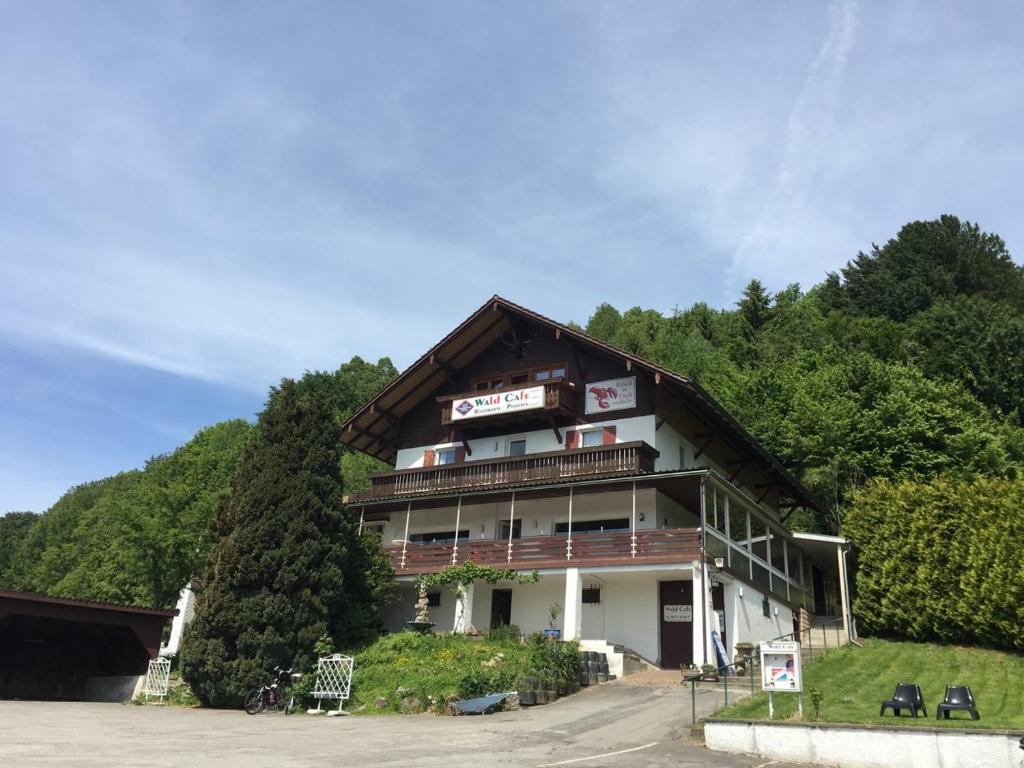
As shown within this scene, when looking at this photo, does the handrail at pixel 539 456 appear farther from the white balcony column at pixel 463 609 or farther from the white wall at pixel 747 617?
the white wall at pixel 747 617

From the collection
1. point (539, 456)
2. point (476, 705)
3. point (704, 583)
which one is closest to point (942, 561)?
point (704, 583)

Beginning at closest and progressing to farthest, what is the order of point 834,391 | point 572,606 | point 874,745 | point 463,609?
point 874,745
point 572,606
point 463,609
point 834,391

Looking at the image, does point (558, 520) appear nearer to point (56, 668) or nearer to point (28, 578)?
point (56, 668)

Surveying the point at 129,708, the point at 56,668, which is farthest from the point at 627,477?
the point at 56,668

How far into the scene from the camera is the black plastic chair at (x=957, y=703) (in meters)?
12.3

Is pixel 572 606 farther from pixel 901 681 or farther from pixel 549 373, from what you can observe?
pixel 549 373

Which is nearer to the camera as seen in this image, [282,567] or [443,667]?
[443,667]

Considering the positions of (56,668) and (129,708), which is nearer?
(129,708)

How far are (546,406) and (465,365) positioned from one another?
5.79 meters

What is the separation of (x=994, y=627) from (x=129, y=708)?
77.8ft

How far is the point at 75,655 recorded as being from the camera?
2805 centimetres

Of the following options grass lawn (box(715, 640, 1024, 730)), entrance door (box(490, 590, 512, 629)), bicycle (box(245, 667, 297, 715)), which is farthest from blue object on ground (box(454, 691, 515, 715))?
entrance door (box(490, 590, 512, 629))

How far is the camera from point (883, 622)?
2428cm

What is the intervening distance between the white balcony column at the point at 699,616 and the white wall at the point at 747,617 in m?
1.24
